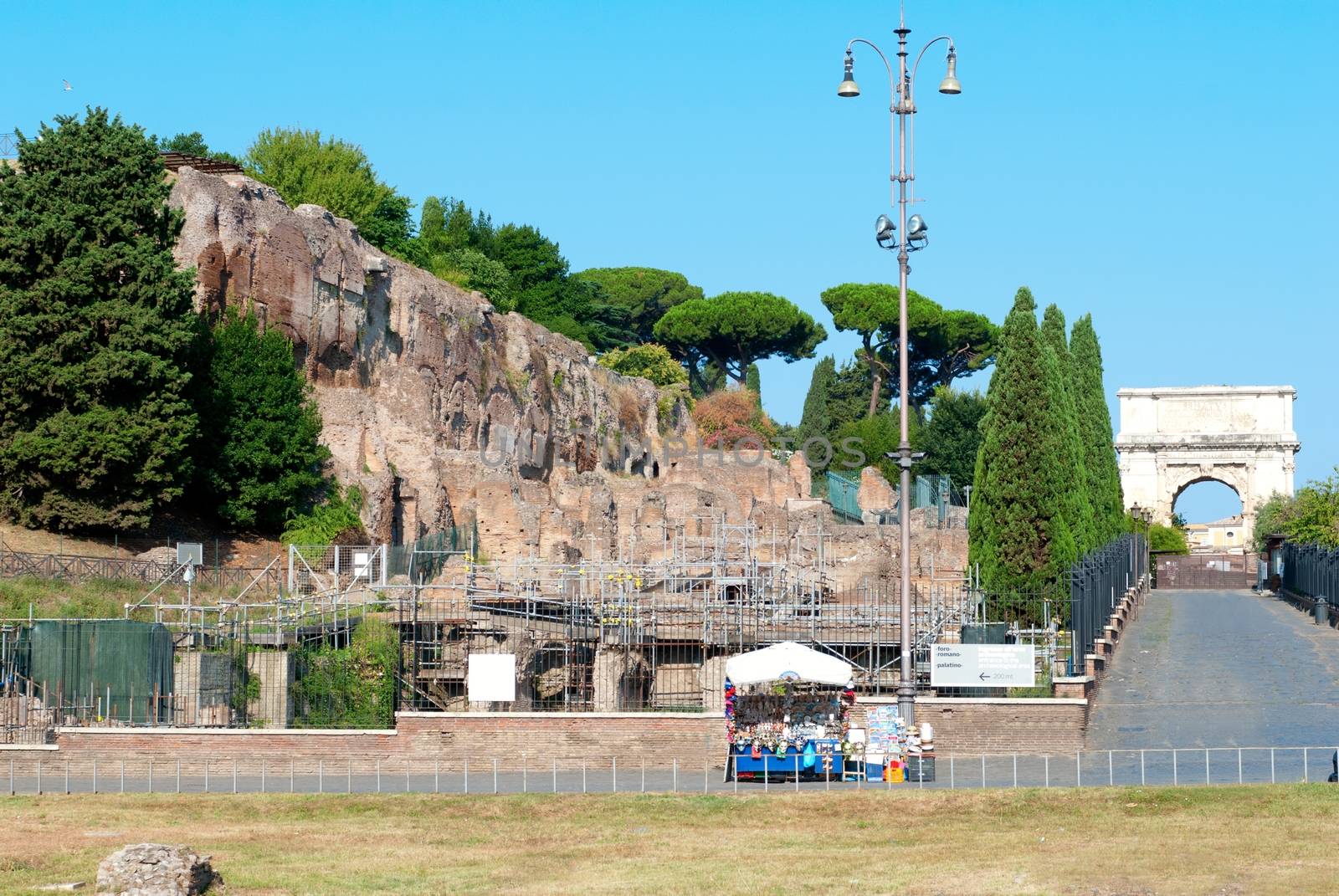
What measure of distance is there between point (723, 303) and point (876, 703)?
232 feet

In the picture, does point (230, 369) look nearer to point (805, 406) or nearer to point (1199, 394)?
point (805, 406)

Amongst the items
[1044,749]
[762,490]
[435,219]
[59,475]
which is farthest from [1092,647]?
[435,219]

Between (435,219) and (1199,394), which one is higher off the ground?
(435,219)

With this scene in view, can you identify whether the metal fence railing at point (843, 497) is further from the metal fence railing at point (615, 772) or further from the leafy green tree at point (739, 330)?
the metal fence railing at point (615, 772)

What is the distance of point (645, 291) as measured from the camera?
101 m

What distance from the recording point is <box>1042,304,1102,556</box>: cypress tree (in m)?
37.5

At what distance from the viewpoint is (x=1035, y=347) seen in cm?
3616

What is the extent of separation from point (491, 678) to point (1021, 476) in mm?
14177

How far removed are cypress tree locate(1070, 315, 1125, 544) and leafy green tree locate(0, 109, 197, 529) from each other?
23082mm

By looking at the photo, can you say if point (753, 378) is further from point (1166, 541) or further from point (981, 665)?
point (981, 665)

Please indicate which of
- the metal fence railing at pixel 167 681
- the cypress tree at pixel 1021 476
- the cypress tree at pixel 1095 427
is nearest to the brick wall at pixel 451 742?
the metal fence railing at pixel 167 681

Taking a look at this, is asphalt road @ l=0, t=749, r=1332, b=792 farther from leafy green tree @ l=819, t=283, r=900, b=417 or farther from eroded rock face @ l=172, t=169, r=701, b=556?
leafy green tree @ l=819, t=283, r=900, b=417

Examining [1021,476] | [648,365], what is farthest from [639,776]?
[648,365]

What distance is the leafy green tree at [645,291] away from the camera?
3944 inches
